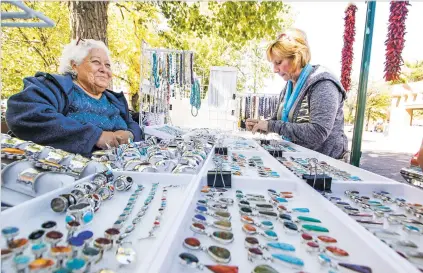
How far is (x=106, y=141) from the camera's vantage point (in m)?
1.94

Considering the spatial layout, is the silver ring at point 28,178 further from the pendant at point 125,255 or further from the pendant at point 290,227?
the pendant at point 290,227

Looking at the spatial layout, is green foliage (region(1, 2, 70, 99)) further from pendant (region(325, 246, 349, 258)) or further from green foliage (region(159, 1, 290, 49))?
pendant (region(325, 246, 349, 258))

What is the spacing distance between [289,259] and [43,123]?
5.81 feet

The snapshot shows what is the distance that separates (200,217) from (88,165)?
0.59m

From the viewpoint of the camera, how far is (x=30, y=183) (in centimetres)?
83

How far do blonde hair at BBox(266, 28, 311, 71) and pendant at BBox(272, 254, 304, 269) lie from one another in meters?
1.83

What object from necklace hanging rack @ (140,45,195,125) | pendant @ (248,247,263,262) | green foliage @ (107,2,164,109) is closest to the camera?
pendant @ (248,247,263,262)

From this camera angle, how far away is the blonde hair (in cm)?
208

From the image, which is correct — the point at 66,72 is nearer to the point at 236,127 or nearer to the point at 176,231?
the point at 176,231

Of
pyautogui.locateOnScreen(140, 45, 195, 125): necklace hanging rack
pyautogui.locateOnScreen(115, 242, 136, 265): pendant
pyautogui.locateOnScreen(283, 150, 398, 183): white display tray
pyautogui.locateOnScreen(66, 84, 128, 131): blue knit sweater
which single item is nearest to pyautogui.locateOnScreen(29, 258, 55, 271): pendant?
pyautogui.locateOnScreen(115, 242, 136, 265): pendant

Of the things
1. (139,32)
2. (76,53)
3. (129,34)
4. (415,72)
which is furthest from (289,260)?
(415,72)

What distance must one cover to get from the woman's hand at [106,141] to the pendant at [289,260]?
1.57m

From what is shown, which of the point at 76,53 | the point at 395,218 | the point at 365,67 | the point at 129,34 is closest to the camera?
the point at 395,218

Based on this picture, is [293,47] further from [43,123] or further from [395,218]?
[43,123]
